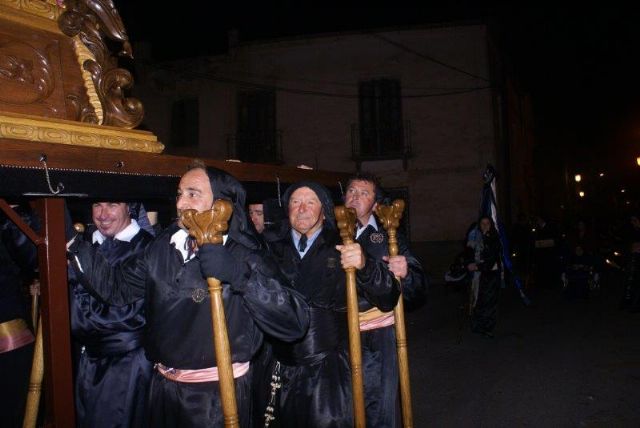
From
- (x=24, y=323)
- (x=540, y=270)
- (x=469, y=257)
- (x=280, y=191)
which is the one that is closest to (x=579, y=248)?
(x=540, y=270)

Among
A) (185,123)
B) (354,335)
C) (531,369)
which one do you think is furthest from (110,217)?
(185,123)

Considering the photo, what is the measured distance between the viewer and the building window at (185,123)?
15945mm

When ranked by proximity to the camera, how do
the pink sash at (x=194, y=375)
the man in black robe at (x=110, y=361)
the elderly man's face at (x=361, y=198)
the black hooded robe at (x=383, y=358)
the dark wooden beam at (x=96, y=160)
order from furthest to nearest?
the elderly man's face at (x=361, y=198) < the black hooded robe at (x=383, y=358) < the man in black robe at (x=110, y=361) < the pink sash at (x=194, y=375) < the dark wooden beam at (x=96, y=160)

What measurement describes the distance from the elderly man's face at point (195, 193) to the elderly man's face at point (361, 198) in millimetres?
1669

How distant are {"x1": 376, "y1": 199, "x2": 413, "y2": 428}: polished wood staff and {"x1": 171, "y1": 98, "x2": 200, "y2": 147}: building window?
14083 mm

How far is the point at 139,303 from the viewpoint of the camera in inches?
118

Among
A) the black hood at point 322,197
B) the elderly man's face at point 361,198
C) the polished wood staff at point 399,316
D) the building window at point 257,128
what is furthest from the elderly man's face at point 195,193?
the building window at point 257,128

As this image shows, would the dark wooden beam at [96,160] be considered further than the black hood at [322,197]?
No

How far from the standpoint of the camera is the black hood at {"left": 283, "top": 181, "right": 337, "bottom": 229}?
3.04m

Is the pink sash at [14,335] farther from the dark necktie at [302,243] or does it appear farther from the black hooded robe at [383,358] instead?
the black hooded robe at [383,358]

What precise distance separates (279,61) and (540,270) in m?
10.2

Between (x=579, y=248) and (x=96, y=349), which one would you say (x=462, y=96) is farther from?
(x=96, y=349)

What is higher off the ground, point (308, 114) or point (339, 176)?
point (308, 114)

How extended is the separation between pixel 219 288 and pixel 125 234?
4.84ft
